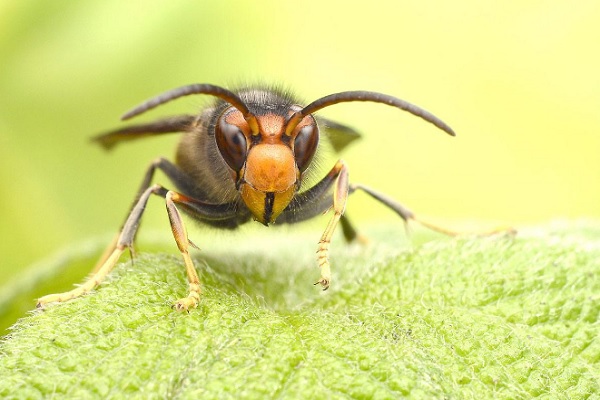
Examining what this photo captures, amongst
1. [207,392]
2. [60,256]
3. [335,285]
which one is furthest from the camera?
[60,256]

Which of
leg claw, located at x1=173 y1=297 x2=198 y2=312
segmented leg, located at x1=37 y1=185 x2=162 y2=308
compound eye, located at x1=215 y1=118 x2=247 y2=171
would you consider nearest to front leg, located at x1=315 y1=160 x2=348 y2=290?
compound eye, located at x1=215 y1=118 x2=247 y2=171

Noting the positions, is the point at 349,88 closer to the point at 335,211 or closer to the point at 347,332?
the point at 335,211

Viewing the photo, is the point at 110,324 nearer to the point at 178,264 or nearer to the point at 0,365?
the point at 0,365

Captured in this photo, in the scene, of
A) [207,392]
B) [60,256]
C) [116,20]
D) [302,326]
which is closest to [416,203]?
[116,20]

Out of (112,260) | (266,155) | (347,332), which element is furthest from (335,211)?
(112,260)

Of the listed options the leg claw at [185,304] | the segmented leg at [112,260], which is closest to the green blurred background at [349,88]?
the segmented leg at [112,260]

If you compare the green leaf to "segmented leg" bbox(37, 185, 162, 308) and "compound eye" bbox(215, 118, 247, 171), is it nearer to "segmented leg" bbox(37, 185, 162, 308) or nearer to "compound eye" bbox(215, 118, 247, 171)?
"segmented leg" bbox(37, 185, 162, 308)
